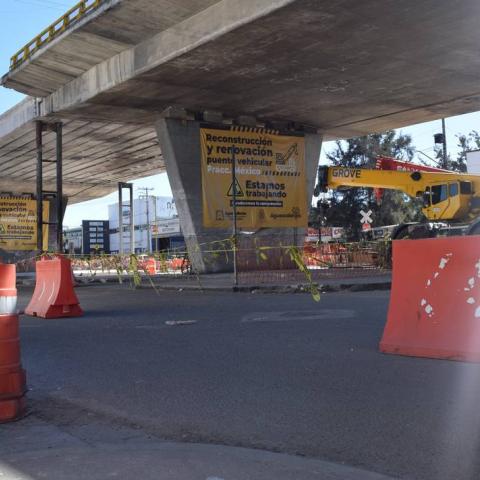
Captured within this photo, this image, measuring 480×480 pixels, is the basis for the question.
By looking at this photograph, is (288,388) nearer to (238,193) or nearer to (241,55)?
(241,55)

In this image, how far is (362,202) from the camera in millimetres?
46406

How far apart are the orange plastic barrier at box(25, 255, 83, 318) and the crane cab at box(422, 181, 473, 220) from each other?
1275 cm

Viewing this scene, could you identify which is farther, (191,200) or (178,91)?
(191,200)

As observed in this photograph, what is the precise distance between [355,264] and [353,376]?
799 inches

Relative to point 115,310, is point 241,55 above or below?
above

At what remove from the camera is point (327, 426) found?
14.2ft

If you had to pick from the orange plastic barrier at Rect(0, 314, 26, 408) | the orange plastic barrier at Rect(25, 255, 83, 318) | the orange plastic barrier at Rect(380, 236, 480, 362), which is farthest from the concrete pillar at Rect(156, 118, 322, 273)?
the orange plastic barrier at Rect(0, 314, 26, 408)

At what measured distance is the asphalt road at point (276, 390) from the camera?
3951mm

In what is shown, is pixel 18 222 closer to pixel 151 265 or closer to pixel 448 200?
pixel 151 265

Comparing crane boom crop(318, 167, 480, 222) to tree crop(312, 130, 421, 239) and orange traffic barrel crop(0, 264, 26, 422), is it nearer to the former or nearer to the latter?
orange traffic barrel crop(0, 264, 26, 422)

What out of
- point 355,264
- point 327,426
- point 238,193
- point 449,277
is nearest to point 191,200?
point 238,193

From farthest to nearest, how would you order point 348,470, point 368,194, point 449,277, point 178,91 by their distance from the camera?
point 368,194
point 178,91
point 449,277
point 348,470

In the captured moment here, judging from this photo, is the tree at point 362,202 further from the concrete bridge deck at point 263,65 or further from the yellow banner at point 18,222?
the yellow banner at point 18,222

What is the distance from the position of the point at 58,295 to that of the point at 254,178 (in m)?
16.0
